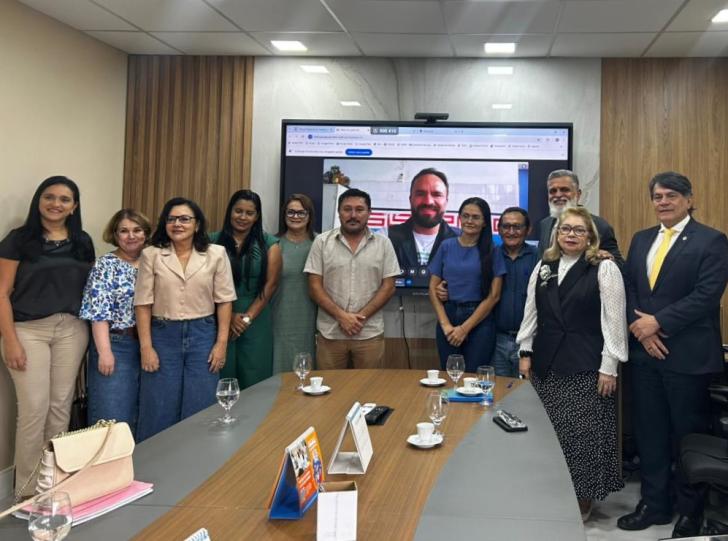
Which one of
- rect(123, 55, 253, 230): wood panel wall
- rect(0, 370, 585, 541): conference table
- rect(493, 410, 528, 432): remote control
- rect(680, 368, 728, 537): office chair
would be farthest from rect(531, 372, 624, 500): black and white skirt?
rect(123, 55, 253, 230): wood panel wall

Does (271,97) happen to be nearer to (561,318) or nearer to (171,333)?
(171,333)

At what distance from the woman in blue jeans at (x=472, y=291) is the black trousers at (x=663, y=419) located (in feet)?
2.88

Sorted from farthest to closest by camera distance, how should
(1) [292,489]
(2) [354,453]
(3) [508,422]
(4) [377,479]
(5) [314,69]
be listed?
(5) [314,69] < (3) [508,422] < (2) [354,453] < (4) [377,479] < (1) [292,489]

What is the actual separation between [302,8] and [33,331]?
2.44 metres

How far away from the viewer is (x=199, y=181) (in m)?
4.74

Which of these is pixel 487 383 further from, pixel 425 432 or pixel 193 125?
pixel 193 125

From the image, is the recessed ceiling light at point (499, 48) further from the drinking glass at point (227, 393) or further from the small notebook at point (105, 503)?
the small notebook at point (105, 503)

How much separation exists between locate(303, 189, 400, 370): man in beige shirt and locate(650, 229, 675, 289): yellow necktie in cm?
152

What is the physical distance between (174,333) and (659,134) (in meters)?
3.71

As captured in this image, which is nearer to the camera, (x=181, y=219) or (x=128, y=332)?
(x=181, y=219)

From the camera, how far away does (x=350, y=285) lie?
151 inches

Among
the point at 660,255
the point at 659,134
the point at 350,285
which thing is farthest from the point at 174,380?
the point at 659,134

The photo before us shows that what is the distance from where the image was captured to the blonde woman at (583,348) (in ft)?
9.71

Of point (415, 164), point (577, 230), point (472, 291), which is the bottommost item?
point (472, 291)
